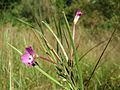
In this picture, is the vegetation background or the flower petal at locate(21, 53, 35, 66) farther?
the vegetation background

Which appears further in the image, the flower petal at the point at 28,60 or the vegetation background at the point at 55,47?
the vegetation background at the point at 55,47

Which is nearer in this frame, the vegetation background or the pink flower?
the pink flower

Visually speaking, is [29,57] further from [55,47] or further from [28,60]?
[55,47]

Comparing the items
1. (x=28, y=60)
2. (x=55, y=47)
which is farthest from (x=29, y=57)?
(x=55, y=47)

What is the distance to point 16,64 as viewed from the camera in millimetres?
2477

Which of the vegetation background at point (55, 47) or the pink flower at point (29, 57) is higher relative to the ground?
the pink flower at point (29, 57)

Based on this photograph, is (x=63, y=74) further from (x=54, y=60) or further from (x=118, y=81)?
(x=118, y=81)

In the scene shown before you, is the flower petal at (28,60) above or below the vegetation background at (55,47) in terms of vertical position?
above

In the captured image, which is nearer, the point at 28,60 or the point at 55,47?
the point at 28,60

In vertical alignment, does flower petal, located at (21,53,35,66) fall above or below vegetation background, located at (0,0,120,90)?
above

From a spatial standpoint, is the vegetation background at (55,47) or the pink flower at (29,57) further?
the vegetation background at (55,47)

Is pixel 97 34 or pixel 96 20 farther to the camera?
pixel 96 20

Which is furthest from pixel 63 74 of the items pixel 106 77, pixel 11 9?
pixel 11 9

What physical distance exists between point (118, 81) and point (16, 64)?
76 cm
